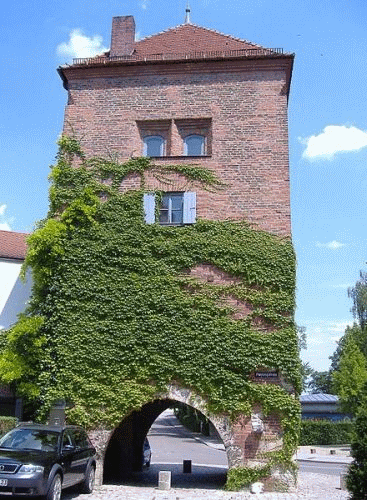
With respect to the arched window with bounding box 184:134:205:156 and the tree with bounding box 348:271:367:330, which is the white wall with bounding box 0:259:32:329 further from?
the tree with bounding box 348:271:367:330

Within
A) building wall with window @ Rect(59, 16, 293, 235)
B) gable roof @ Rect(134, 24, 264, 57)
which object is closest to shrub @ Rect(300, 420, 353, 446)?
building wall with window @ Rect(59, 16, 293, 235)

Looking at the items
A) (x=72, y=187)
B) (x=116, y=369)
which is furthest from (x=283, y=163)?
(x=116, y=369)

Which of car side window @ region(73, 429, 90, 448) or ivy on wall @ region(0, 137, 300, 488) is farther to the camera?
ivy on wall @ region(0, 137, 300, 488)

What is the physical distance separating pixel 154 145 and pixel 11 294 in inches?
318

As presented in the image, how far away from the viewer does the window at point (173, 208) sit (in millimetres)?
17266

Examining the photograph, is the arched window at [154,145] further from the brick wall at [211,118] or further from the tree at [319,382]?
the tree at [319,382]

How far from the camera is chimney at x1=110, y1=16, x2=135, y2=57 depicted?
780 inches

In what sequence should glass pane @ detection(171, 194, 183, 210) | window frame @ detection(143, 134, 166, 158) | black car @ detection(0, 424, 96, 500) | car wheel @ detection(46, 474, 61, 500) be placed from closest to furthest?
black car @ detection(0, 424, 96, 500), car wheel @ detection(46, 474, 61, 500), glass pane @ detection(171, 194, 183, 210), window frame @ detection(143, 134, 166, 158)

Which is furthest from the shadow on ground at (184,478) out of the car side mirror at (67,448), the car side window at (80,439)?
the car side mirror at (67,448)

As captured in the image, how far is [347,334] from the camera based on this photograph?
167 feet

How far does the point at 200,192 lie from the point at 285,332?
4.94 m

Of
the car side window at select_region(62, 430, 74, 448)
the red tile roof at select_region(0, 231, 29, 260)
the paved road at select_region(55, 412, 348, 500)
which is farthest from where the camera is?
the red tile roof at select_region(0, 231, 29, 260)

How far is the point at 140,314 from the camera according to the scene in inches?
639

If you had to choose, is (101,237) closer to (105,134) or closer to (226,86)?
(105,134)
